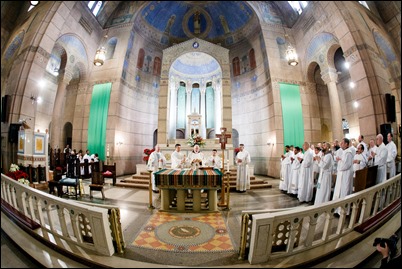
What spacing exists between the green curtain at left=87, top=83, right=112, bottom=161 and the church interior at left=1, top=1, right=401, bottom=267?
71mm

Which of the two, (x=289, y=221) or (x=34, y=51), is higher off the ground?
(x=34, y=51)

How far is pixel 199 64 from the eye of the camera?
43.9 feet

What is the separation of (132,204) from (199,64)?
11.9 metres

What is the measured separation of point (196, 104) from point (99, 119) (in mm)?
7319

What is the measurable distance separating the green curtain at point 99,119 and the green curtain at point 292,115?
1064 cm

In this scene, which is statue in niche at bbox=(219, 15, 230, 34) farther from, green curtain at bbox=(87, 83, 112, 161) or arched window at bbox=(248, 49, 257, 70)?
green curtain at bbox=(87, 83, 112, 161)

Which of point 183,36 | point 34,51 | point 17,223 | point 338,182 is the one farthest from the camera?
point 183,36

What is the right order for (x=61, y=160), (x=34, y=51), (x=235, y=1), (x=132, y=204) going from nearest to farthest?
1. (x=132, y=204)
2. (x=34, y=51)
3. (x=61, y=160)
4. (x=235, y=1)

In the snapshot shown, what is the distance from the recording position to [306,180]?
515 cm

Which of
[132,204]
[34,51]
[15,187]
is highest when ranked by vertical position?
[34,51]

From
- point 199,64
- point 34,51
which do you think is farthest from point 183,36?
point 34,51

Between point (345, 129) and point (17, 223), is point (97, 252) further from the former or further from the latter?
point (345, 129)

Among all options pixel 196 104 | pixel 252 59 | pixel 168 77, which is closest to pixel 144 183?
pixel 168 77

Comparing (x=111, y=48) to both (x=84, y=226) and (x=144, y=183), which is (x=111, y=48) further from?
(x=84, y=226)
